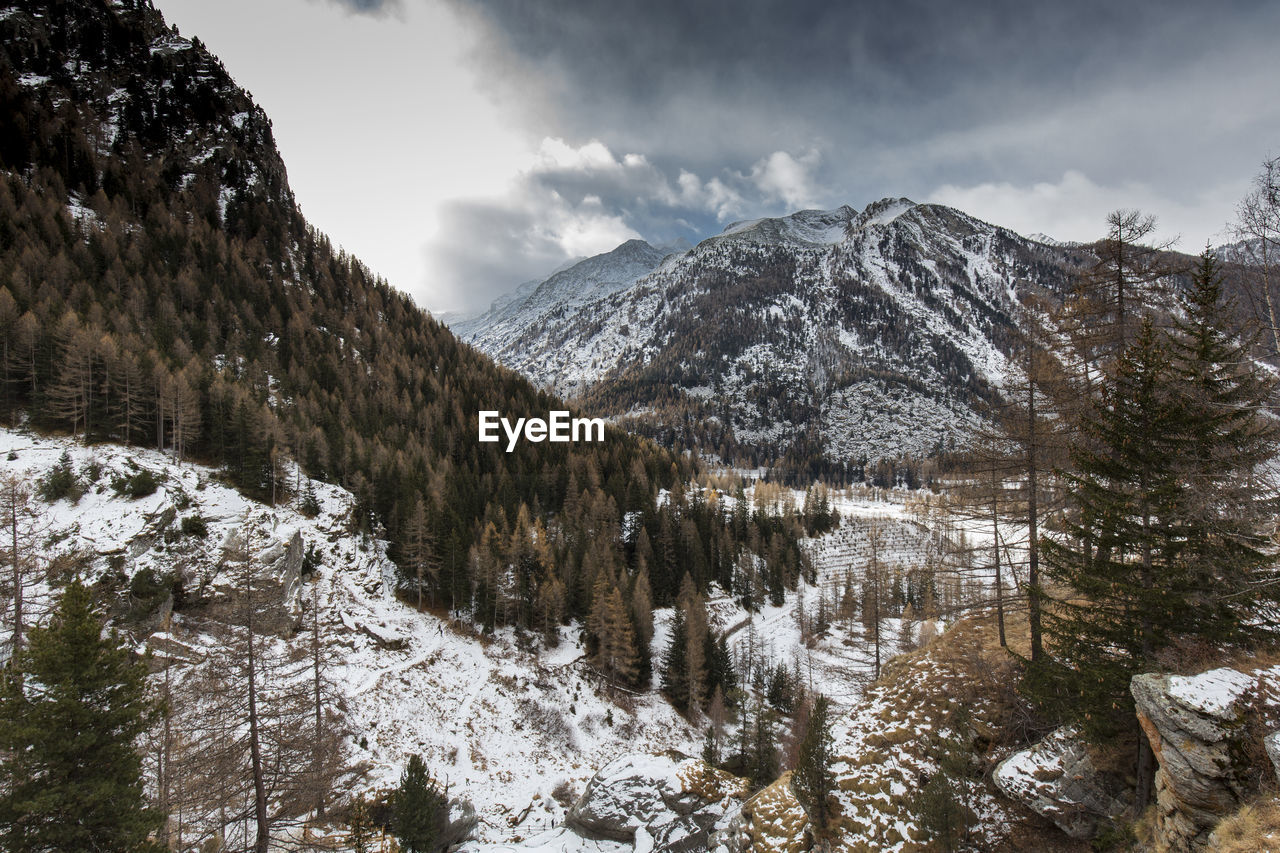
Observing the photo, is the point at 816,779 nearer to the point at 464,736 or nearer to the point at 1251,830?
the point at 1251,830

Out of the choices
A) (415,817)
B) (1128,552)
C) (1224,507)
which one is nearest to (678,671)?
(415,817)

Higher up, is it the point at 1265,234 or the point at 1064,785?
the point at 1265,234

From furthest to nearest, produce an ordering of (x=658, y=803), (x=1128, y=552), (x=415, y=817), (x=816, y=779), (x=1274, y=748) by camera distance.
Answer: (x=658, y=803) < (x=415, y=817) < (x=816, y=779) < (x=1128, y=552) < (x=1274, y=748)

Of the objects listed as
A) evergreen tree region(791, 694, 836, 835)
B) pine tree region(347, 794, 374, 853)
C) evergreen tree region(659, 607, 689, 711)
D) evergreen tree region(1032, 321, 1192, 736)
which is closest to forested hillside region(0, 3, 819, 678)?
evergreen tree region(659, 607, 689, 711)

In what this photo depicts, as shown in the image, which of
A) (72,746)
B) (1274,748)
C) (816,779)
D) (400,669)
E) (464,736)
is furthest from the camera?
(400,669)

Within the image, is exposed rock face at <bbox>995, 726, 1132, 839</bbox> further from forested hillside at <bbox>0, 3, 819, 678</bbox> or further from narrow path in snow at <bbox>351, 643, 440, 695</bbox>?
narrow path in snow at <bbox>351, 643, 440, 695</bbox>

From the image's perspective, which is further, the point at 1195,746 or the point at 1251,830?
the point at 1195,746

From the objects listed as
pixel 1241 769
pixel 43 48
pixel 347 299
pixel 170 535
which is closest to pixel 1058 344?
pixel 1241 769
